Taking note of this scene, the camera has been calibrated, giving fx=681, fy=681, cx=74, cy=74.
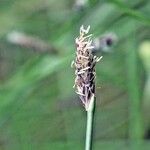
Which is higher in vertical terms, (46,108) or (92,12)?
(92,12)

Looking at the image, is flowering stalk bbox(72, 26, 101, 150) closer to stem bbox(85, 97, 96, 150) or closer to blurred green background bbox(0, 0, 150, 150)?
stem bbox(85, 97, 96, 150)

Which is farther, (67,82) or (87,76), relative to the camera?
(67,82)

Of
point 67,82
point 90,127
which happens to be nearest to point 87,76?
point 90,127

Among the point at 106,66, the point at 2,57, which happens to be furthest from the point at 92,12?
the point at 2,57

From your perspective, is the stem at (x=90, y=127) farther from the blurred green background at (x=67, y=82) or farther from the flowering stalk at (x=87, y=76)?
the blurred green background at (x=67, y=82)

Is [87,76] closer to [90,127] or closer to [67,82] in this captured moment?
[90,127]

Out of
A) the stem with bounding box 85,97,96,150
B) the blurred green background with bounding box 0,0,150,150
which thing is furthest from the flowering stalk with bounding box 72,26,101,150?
the blurred green background with bounding box 0,0,150,150

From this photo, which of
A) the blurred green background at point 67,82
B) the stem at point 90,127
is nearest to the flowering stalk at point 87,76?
the stem at point 90,127

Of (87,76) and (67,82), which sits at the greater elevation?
(67,82)

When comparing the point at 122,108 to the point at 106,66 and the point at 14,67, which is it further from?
the point at 14,67
